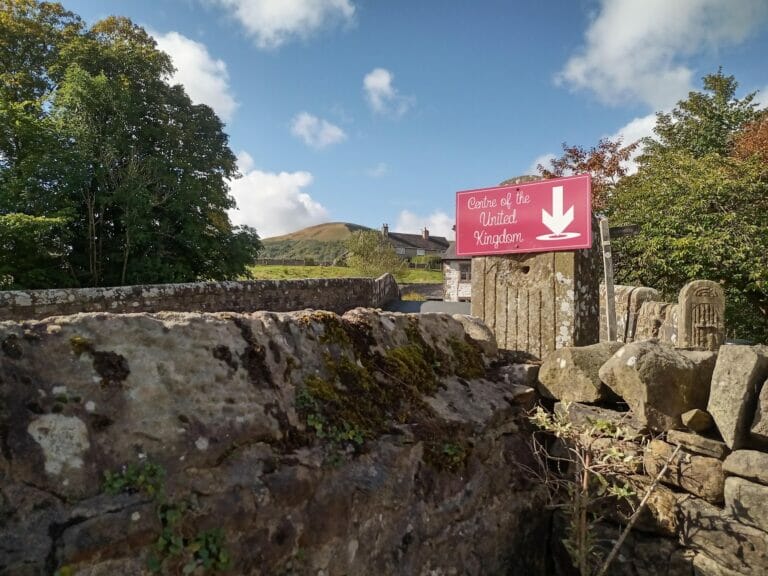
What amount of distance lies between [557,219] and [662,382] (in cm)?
167

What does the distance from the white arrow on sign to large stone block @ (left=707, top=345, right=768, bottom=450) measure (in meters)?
1.56

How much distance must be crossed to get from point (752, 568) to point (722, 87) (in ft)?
103

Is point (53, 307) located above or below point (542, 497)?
above

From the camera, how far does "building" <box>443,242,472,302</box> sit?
3353 cm

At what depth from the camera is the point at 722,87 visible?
25.4 m

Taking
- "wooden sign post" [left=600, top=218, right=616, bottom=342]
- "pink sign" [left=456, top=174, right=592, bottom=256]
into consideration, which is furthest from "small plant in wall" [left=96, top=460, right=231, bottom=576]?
"wooden sign post" [left=600, top=218, right=616, bottom=342]

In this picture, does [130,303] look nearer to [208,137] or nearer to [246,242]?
[246,242]

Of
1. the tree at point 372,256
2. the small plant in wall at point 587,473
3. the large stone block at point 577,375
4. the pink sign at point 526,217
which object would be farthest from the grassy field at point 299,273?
the small plant in wall at point 587,473

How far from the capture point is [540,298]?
4254 mm

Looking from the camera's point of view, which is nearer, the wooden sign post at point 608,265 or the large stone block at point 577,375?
the large stone block at point 577,375

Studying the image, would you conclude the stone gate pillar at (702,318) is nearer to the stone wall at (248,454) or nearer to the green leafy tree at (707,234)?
the stone wall at (248,454)

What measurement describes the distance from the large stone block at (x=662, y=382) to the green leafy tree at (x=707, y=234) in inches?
552

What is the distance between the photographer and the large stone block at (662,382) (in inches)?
117

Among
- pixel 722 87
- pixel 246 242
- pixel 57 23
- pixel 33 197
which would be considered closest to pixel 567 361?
pixel 33 197
